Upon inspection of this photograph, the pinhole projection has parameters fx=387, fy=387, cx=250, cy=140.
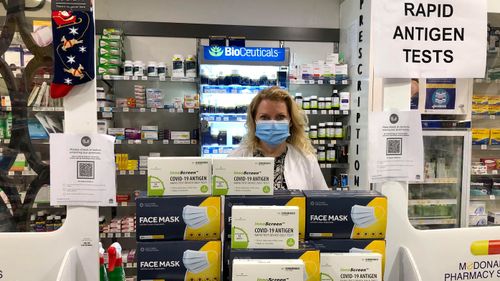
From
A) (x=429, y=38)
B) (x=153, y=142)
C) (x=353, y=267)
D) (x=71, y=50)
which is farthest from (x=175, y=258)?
(x=153, y=142)

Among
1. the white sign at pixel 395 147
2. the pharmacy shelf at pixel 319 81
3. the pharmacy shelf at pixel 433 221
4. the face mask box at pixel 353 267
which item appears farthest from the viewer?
the pharmacy shelf at pixel 319 81

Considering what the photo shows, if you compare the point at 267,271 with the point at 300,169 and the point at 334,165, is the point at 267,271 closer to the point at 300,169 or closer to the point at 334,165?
the point at 300,169

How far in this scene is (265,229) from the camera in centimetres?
117

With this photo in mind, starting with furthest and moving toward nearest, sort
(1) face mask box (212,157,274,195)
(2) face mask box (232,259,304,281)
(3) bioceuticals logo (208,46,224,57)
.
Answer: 1. (3) bioceuticals logo (208,46,224,57)
2. (1) face mask box (212,157,274,195)
3. (2) face mask box (232,259,304,281)

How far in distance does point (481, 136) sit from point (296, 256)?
4365mm

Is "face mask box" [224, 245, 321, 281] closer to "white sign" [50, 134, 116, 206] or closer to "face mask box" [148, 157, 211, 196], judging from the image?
"face mask box" [148, 157, 211, 196]

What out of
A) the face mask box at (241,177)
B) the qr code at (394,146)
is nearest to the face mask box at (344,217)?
the face mask box at (241,177)

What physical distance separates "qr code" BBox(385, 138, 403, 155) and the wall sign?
3.01 m

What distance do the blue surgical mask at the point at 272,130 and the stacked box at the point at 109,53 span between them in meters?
2.95

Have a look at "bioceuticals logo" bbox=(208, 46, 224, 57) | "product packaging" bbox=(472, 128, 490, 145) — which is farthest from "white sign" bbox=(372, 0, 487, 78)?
"product packaging" bbox=(472, 128, 490, 145)

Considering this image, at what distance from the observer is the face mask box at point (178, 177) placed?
127 cm

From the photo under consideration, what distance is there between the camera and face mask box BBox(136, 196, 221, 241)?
1235 millimetres

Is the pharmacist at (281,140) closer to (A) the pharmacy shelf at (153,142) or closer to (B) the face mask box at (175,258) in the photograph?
(B) the face mask box at (175,258)

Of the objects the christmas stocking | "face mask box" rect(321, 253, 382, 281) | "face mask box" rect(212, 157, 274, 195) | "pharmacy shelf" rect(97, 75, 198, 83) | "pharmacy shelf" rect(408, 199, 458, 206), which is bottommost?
"pharmacy shelf" rect(408, 199, 458, 206)
